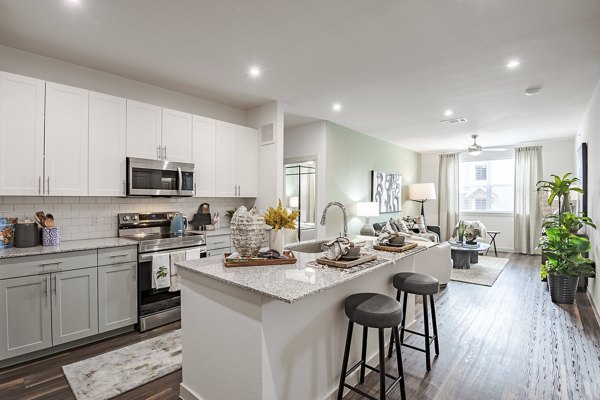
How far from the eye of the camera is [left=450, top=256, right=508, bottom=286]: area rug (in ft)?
16.1

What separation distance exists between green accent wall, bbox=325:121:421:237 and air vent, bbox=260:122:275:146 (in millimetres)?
1292

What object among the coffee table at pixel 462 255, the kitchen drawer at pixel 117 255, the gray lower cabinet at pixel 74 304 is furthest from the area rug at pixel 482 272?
the gray lower cabinet at pixel 74 304

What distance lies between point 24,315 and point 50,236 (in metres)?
0.71

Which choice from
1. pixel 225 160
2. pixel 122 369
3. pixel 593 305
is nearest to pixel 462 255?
pixel 593 305

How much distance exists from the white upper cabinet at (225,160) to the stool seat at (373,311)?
9.02 ft

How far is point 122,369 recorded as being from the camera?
2.42 metres

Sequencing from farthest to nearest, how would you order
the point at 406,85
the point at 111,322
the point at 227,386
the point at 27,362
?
the point at 406,85 → the point at 111,322 → the point at 27,362 → the point at 227,386

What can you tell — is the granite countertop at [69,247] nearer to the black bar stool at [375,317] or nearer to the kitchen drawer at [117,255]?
the kitchen drawer at [117,255]

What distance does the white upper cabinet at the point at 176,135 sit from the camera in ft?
12.0

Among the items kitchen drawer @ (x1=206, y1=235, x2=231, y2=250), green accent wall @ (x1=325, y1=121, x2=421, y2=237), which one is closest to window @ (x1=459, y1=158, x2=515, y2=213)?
green accent wall @ (x1=325, y1=121, x2=421, y2=237)

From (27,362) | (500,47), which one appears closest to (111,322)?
(27,362)

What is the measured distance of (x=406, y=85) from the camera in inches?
145

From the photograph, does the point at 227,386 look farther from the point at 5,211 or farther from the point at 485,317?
the point at 485,317

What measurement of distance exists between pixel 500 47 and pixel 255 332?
3.13m
